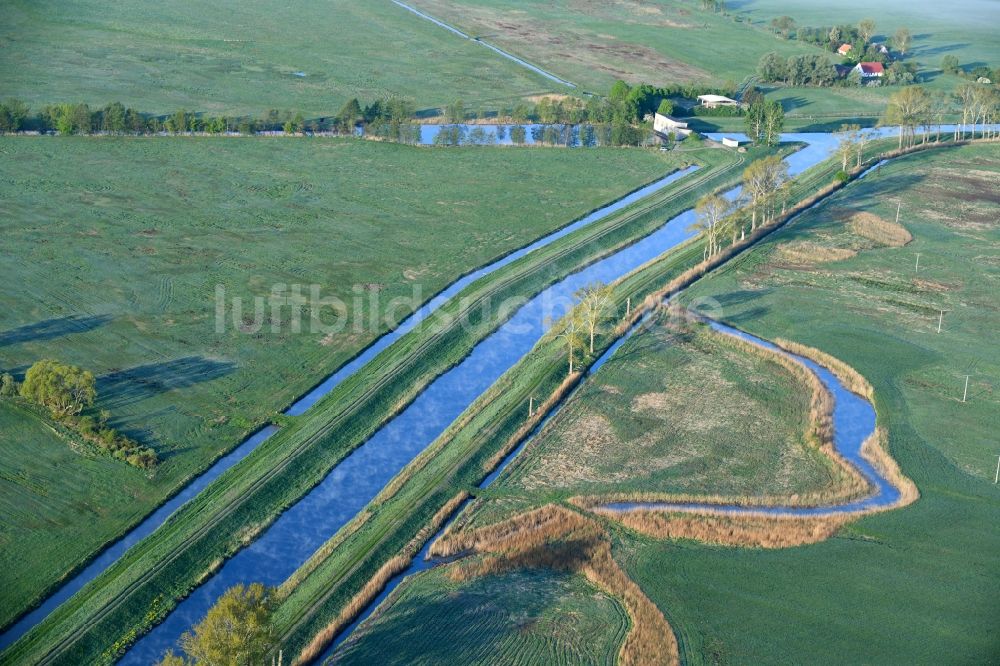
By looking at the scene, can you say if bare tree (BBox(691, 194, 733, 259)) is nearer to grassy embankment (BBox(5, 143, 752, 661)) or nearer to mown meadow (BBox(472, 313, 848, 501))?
grassy embankment (BBox(5, 143, 752, 661))

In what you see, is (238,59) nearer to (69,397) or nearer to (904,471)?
(69,397)

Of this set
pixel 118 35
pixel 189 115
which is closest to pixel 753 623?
pixel 189 115

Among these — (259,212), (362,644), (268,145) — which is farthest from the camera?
(268,145)

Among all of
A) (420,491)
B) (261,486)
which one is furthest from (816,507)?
(261,486)

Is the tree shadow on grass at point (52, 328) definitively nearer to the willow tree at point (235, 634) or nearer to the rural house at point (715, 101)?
the willow tree at point (235, 634)

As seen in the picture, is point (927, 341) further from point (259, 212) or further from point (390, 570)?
point (259, 212)


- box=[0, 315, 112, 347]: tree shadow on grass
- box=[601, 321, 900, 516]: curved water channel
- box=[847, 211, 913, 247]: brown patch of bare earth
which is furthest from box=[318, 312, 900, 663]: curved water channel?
box=[0, 315, 112, 347]: tree shadow on grass
